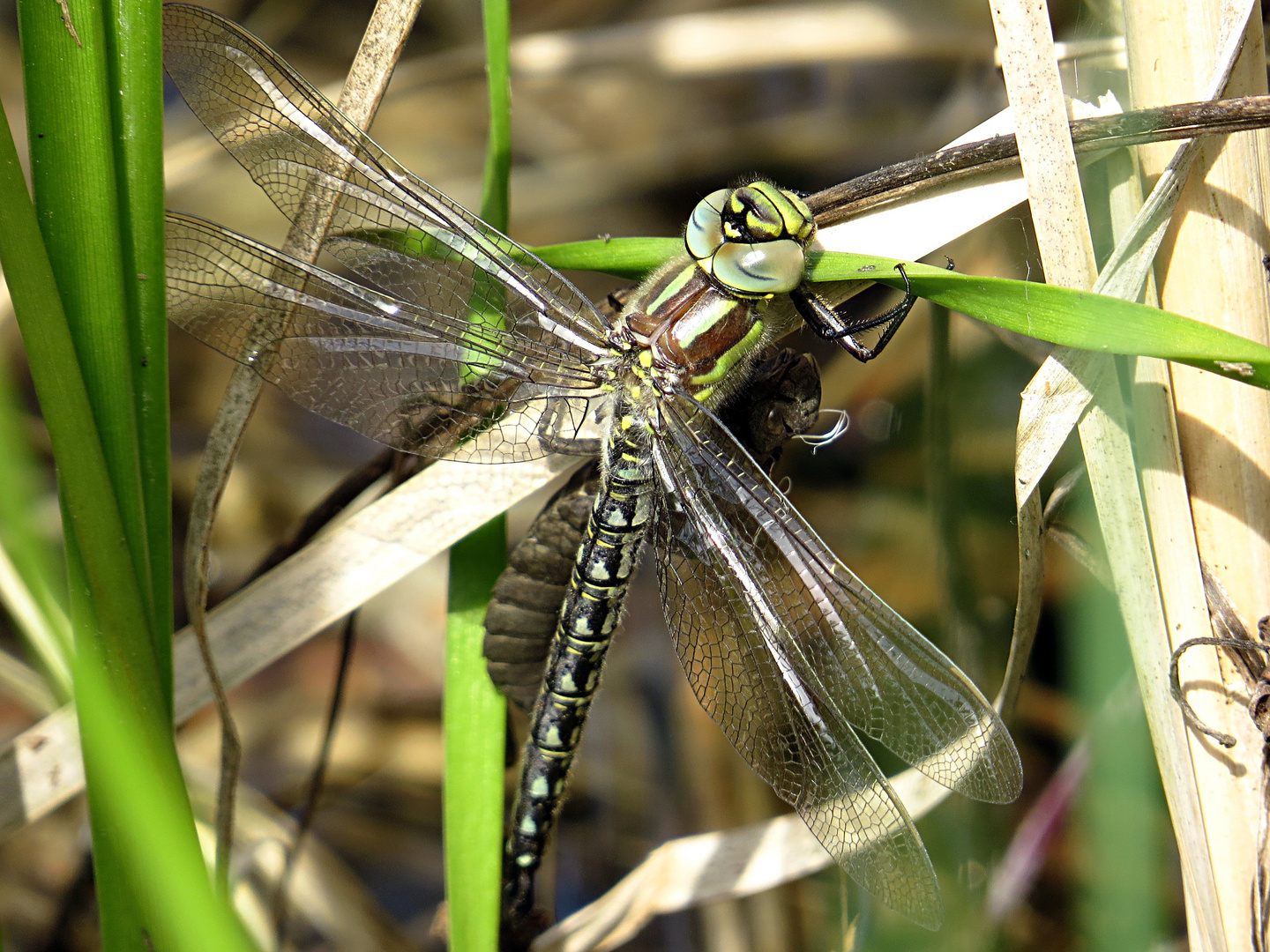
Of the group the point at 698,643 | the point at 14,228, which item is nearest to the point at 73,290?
the point at 14,228

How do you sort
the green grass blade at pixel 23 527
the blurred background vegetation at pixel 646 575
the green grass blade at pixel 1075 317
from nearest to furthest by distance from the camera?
the green grass blade at pixel 23 527, the green grass blade at pixel 1075 317, the blurred background vegetation at pixel 646 575

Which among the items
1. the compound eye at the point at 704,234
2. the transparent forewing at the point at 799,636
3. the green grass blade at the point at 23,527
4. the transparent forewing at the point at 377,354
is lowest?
the green grass blade at the point at 23,527

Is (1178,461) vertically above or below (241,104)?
below

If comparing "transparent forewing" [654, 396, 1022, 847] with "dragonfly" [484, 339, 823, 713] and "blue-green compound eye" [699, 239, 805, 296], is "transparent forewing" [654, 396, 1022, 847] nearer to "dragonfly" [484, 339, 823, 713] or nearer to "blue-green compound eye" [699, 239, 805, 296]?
"dragonfly" [484, 339, 823, 713]

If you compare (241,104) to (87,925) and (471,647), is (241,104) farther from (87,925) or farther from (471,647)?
(87,925)

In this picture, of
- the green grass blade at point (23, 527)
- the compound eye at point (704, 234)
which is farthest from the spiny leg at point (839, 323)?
the green grass blade at point (23, 527)

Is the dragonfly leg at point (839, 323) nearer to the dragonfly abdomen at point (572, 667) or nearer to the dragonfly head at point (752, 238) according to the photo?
the dragonfly head at point (752, 238)
